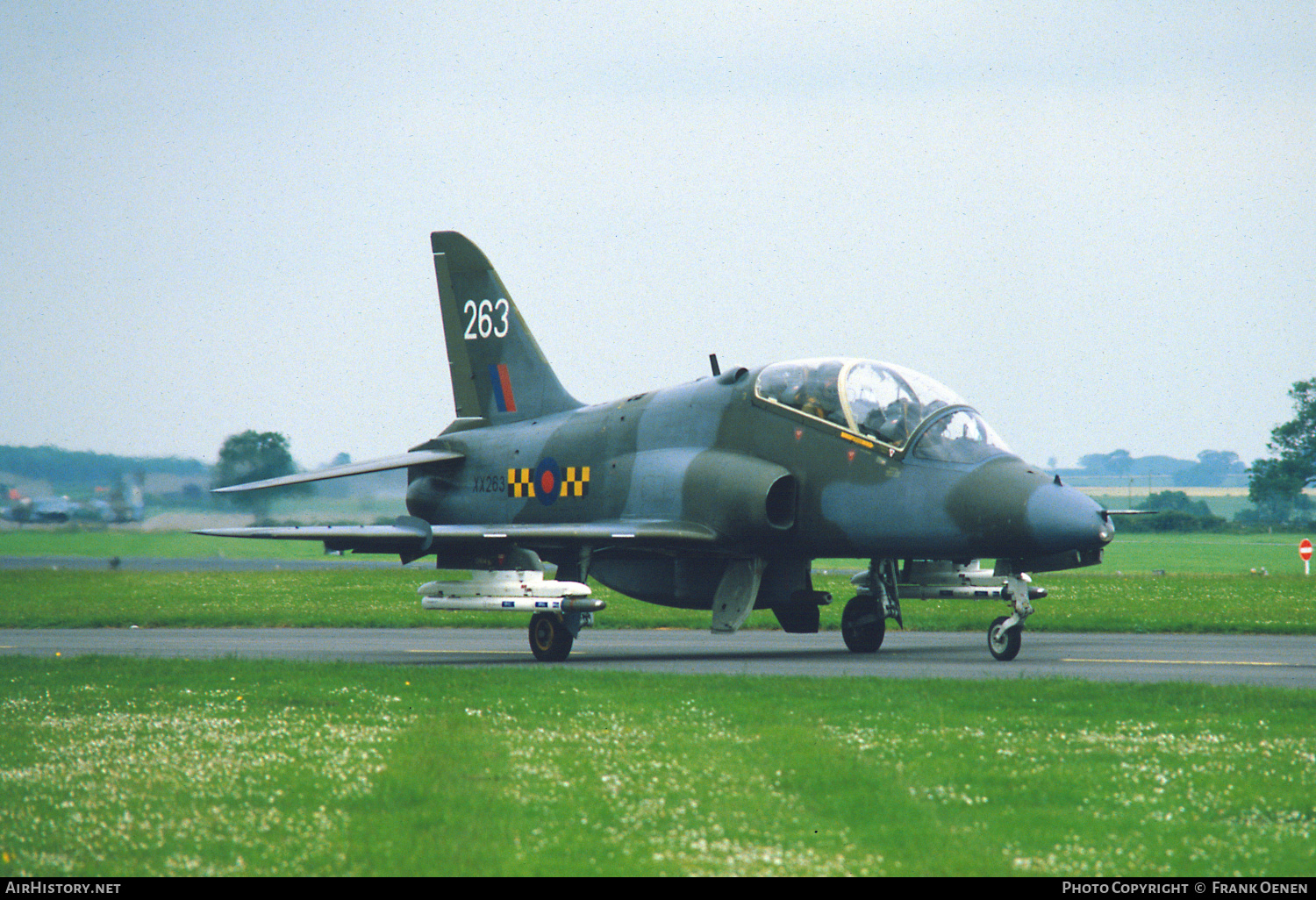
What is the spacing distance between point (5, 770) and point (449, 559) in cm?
1130

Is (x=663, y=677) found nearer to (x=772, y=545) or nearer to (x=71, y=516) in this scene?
(x=772, y=545)

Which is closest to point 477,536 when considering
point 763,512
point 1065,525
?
point 763,512

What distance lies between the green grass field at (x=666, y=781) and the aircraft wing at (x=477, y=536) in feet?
16.9

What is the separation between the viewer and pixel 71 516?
1485 inches

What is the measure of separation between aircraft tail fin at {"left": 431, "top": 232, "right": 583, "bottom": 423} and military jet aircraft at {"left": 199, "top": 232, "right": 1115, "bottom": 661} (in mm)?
1906

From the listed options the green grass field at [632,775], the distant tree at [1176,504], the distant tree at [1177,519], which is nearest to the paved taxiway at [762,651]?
the green grass field at [632,775]

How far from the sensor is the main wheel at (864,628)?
2045cm

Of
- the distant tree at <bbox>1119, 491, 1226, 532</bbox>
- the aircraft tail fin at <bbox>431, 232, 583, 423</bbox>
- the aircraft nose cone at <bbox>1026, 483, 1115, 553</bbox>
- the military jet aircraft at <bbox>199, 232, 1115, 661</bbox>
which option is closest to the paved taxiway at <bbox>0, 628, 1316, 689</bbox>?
the military jet aircraft at <bbox>199, 232, 1115, 661</bbox>

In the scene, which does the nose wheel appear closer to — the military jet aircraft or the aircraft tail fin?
the military jet aircraft

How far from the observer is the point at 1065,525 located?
17.2 m

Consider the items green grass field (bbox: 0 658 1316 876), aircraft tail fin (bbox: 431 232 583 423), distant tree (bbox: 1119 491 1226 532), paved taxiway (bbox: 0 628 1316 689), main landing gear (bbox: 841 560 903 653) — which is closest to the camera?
green grass field (bbox: 0 658 1316 876)

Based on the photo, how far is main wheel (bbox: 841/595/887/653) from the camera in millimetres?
20453
